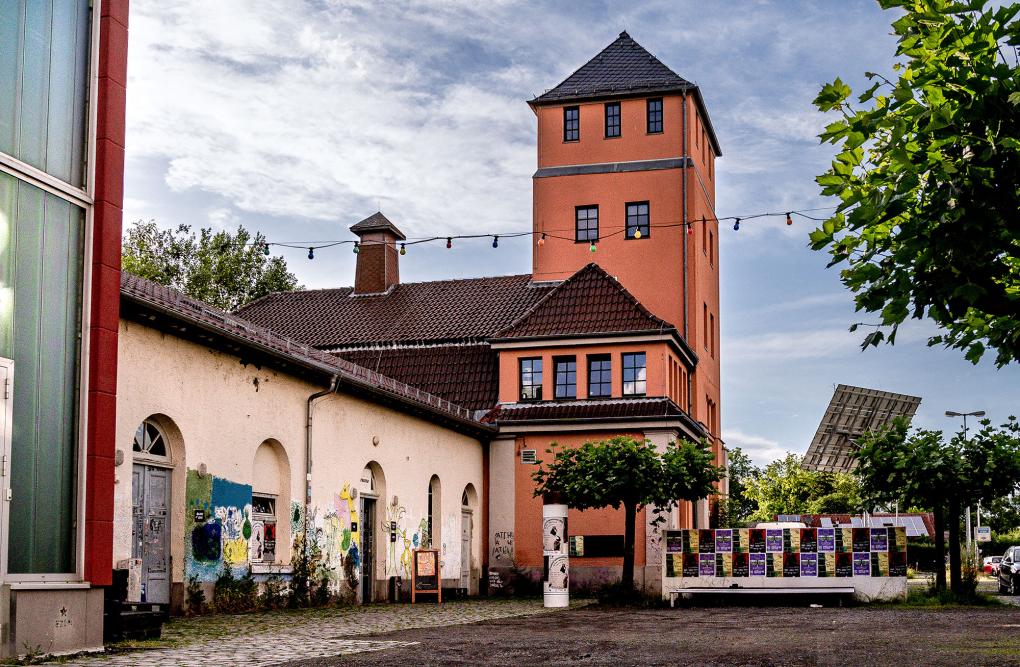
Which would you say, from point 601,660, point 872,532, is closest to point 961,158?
point 601,660

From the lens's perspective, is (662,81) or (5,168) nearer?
(5,168)

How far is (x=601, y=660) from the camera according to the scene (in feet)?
40.0

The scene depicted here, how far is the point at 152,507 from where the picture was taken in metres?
19.6

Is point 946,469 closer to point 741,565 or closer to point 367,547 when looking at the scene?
point 741,565

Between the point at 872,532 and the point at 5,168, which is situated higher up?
the point at 5,168

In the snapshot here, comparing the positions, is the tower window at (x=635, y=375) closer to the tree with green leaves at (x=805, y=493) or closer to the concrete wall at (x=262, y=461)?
the concrete wall at (x=262, y=461)

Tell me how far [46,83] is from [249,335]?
996 centimetres

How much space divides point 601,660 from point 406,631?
17.7 ft

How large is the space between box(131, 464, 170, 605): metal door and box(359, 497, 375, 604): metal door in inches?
311

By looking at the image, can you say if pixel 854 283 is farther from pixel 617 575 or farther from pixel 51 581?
pixel 617 575

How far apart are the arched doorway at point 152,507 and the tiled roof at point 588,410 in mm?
15796

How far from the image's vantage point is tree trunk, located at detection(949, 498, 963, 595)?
89.3ft

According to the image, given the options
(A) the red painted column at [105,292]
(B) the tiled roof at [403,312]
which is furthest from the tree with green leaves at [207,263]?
(A) the red painted column at [105,292]

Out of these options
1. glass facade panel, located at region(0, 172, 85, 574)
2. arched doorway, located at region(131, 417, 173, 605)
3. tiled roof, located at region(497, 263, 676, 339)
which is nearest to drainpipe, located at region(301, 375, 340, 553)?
arched doorway, located at region(131, 417, 173, 605)
